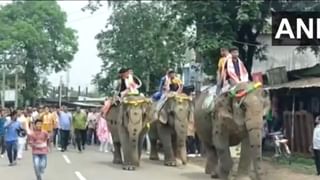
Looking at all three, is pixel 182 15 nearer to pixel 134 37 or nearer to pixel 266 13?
pixel 266 13

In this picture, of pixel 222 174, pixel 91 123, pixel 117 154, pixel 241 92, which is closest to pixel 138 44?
pixel 91 123

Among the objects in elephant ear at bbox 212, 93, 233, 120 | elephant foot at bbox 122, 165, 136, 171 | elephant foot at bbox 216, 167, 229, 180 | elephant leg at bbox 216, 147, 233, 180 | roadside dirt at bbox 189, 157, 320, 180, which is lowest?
roadside dirt at bbox 189, 157, 320, 180

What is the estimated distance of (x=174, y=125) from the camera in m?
21.4

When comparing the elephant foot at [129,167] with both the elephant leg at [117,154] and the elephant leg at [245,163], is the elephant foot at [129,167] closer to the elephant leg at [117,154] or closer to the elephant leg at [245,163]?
the elephant leg at [117,154]

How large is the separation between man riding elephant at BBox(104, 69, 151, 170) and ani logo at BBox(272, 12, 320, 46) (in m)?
6.27

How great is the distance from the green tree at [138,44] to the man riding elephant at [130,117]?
1366 centimetres

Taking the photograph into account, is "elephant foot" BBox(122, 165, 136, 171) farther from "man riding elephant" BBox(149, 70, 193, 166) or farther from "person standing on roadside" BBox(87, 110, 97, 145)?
"person standing on roadside" BBox(87, 110, 97, 145)

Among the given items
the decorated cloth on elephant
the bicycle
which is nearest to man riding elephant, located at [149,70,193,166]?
the bicycle

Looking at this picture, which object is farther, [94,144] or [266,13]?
[94,144]

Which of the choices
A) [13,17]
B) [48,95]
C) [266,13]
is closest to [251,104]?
[266,13]

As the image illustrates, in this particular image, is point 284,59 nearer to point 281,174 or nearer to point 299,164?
point 299,164

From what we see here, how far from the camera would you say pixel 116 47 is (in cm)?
4559

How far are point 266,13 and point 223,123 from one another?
1229 centimetres

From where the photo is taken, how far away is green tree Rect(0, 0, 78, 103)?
6400 cm
